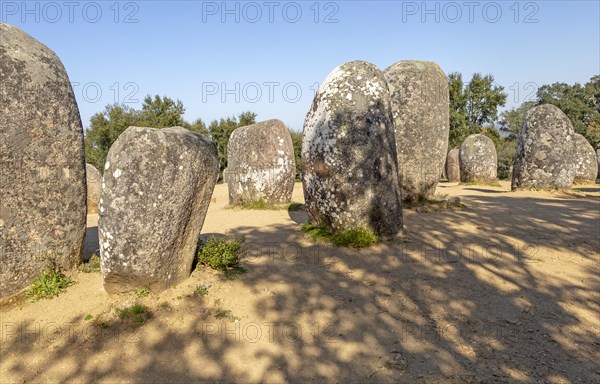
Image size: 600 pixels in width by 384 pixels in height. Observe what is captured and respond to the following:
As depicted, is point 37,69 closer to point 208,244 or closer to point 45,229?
point 45,229

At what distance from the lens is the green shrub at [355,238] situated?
22.0 feet

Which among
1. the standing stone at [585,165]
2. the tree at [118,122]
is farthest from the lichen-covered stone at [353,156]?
the tree at [118,122]

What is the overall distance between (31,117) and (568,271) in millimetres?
7547

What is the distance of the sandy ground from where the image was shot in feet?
12.2

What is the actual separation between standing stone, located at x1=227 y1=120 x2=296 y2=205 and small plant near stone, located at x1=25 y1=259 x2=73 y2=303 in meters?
7.24

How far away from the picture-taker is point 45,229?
4.95 meters

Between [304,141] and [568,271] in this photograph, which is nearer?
[568,271]

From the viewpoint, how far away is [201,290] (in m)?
4.89

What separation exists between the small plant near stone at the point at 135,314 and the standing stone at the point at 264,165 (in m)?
7.68

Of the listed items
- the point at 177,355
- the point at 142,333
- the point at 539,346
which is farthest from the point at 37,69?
the point at 539,346

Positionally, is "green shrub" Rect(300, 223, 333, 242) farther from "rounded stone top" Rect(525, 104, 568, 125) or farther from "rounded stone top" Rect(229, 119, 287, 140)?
"rounded stone top" Rect(525, 104, 568, 125)

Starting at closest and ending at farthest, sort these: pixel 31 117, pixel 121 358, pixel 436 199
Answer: pixel 121 358
pixel 31 117
pixel 436 199

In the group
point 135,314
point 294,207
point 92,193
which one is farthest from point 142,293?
point 92,193

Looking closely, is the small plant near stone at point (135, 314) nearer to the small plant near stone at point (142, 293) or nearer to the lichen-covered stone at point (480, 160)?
the small plant near stone at point (142, 293)
